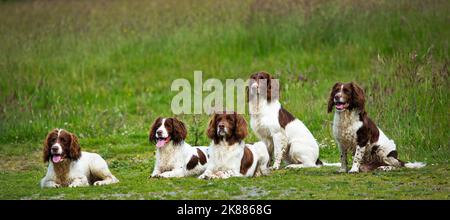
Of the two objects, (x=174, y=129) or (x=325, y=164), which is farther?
(x=325, y=164)

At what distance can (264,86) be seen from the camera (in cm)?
1455

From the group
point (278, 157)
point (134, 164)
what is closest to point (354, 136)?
point (278, 157)

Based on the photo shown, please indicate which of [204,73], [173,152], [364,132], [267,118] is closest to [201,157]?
[173,152]

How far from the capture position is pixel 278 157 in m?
14.9

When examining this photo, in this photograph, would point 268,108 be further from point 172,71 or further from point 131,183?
point 172,71

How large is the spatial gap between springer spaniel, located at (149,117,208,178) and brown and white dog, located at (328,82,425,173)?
2106 millimetres

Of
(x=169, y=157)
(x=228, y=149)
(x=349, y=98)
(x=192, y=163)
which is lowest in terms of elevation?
(x=192, y=163)

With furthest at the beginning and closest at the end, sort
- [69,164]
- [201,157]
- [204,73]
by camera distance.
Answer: [204,73], [201,157], [69,164]

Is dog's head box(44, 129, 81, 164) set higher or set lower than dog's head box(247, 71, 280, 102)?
lower

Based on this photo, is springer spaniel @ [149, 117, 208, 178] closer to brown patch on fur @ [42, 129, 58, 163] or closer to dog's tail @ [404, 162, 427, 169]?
brown patch on fur @ [42, 129, 58, 163]

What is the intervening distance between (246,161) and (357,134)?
5.41 feet

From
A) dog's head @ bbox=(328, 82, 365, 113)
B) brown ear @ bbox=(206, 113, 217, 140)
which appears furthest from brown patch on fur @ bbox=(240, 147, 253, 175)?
dog's head @ bbox=(328, 82, 365, 113)

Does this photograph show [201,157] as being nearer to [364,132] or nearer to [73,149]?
[73,149]

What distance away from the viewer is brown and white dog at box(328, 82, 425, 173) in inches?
549
